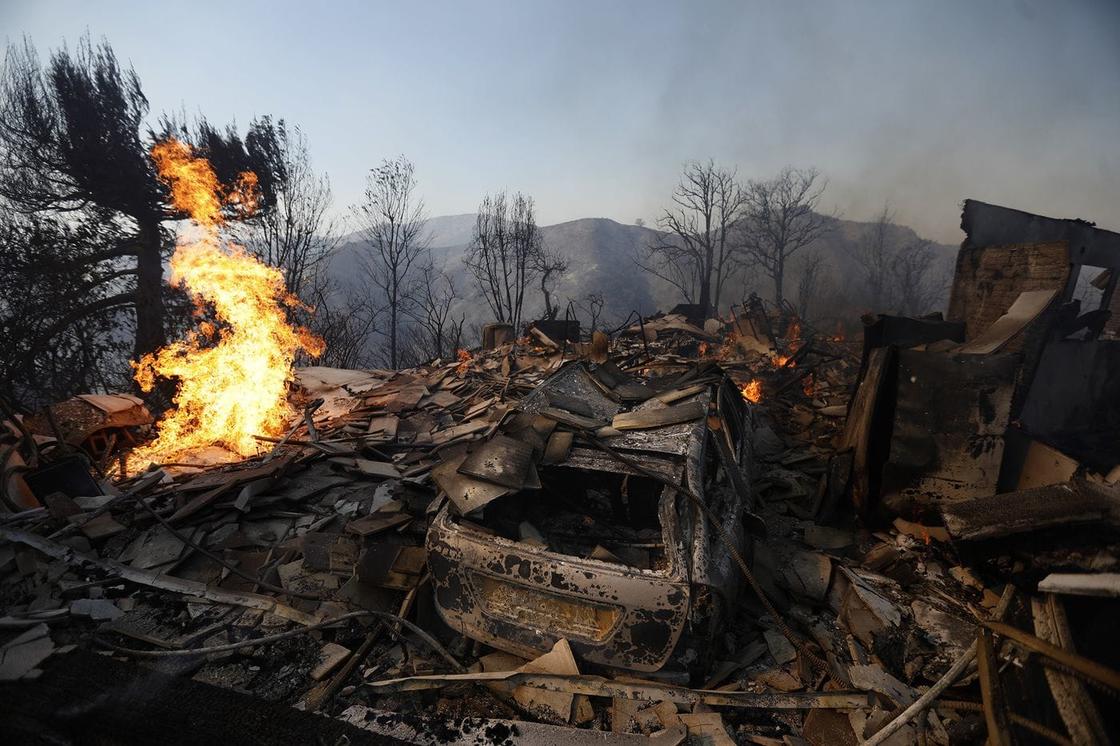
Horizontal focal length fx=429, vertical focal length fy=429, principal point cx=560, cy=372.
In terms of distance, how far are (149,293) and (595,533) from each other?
15.3 metres

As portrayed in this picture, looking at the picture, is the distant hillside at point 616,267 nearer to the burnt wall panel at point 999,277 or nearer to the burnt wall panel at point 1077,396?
the burnt wall panel at point 999,277

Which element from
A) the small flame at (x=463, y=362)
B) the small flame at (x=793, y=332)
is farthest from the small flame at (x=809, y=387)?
the small flame at (x=463, y=362)

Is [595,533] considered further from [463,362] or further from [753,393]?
[463,362]

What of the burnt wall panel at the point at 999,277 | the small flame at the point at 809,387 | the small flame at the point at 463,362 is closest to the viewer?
the burnt wall panel at the point at 999,277

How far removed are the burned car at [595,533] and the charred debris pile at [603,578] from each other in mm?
22

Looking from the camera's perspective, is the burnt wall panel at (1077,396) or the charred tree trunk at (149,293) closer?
the burnt wall panel at (1077,396)

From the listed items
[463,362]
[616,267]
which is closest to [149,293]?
[463,362]

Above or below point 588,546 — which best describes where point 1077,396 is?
above

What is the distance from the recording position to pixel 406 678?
10.0ft

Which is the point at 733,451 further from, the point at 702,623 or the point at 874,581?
the point at 702,623

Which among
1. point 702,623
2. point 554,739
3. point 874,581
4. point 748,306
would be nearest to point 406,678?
point 554,739

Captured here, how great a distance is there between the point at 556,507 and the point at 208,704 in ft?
9.06

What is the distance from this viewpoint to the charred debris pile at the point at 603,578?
263 centimetres

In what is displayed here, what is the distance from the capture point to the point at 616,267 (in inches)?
2699
